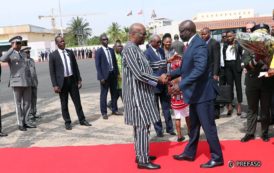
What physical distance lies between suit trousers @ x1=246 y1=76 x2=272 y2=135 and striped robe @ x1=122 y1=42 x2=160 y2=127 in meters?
1.77

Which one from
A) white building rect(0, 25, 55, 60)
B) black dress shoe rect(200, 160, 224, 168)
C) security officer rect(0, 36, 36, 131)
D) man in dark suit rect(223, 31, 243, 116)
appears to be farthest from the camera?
white building rect(0, 25, 55, 60)

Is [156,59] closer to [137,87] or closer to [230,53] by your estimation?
[137,87]

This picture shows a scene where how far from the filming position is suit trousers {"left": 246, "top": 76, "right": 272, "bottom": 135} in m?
5.52

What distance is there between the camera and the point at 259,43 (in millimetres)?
4949

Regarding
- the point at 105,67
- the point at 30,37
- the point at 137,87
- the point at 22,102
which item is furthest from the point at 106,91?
the point at 30,37

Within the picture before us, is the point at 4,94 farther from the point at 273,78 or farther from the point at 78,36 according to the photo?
the point at 78,36

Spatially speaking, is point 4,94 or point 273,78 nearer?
point 273,78

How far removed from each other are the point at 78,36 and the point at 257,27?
77.6 m

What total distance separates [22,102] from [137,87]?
367cm

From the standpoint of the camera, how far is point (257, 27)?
5.46 meters

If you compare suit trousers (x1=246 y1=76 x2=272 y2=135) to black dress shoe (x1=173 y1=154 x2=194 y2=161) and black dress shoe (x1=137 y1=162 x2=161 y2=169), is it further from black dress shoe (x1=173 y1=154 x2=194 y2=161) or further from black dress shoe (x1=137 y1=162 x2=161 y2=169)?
black dress shoe (x1=137 y1=162 x2=161 y2=169)

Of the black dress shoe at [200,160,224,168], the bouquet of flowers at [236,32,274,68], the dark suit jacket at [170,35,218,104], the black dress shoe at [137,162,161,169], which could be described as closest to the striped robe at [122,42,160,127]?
the dark suit jacket at [170,35,218,104]

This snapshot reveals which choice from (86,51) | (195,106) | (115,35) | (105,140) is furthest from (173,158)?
(115,35)

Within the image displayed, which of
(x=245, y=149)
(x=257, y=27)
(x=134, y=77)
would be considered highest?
(x=257, y=27)
